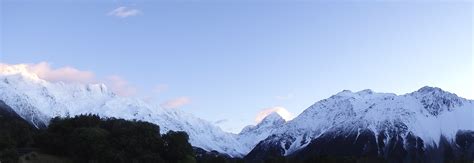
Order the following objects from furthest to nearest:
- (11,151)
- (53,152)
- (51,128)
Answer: (51,128) → (53,152) → (11,151)

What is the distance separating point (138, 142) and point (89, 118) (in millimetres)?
27206

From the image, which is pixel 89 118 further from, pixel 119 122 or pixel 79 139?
pixel 79 139

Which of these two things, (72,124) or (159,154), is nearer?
(159,154)

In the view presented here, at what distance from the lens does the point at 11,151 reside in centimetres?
14425

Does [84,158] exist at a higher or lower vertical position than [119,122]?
lower

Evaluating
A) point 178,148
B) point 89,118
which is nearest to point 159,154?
point 178,148

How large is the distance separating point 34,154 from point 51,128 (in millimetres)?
22587

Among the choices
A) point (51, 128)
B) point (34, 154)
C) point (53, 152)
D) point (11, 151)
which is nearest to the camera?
point (11, 151)

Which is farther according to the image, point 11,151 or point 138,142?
point 138,142

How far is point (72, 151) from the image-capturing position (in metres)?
166

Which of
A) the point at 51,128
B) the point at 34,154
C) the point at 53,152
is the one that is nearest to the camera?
the point at 34,154

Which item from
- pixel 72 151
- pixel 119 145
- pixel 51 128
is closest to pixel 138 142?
pixel 119 145

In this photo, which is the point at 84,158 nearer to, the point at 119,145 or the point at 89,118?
the point at 119,145

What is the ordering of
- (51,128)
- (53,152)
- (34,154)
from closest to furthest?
(34,154), (53,152), (51,128)
